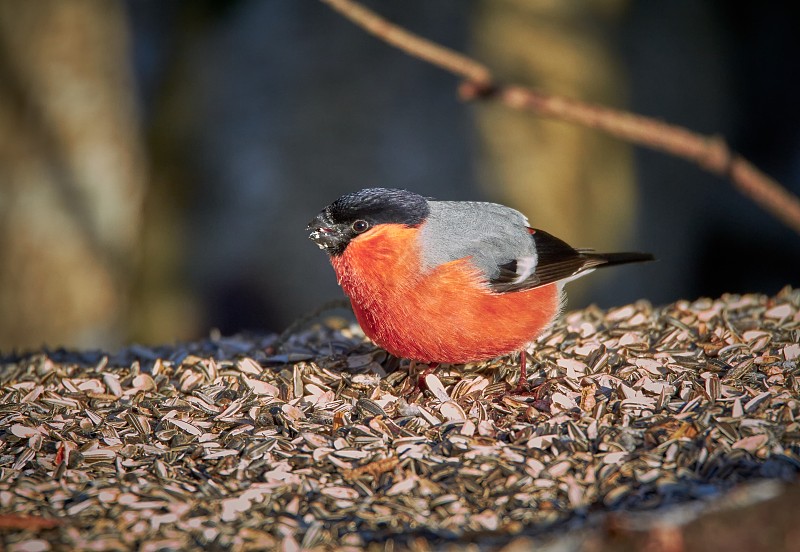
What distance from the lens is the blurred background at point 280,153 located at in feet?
23.1

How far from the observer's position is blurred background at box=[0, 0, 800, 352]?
7055mm

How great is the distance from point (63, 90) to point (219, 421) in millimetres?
5281

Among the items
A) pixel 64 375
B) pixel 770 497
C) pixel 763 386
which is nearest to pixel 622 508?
pixel 770 497

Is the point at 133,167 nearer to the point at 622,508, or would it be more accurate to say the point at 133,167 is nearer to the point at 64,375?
the point at 64,375

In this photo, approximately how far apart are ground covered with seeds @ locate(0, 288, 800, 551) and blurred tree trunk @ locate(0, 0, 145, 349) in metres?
3.51

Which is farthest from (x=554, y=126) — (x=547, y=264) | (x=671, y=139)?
(x=671, y=139)

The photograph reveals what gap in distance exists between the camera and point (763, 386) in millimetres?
2973

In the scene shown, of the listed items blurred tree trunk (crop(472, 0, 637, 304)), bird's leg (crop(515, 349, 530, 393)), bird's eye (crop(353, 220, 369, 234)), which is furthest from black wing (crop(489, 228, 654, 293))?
blurred tree trunk (crop(472, 0, 637, 304))

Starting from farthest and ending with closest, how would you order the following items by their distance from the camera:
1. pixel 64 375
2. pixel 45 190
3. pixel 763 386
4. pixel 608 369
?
pixel 45 190
pixel 64 375
pixel 608 369
pixel 763 386

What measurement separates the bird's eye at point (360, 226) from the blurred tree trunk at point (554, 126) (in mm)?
3812

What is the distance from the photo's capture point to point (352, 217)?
333cm

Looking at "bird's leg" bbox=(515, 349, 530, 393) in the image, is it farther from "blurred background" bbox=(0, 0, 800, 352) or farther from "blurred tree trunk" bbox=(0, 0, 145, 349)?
"blurred tree trunk" bbox=(0, 0, 145, 349)

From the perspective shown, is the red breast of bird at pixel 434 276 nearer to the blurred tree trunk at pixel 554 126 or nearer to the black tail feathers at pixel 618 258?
the black tail feathers at pixel 618 258

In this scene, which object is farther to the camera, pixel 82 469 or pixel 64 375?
pixel 64 375
